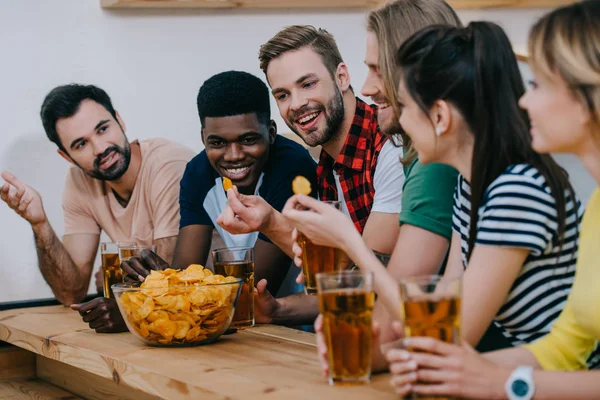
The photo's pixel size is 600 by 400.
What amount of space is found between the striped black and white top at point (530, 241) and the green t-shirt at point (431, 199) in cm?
25

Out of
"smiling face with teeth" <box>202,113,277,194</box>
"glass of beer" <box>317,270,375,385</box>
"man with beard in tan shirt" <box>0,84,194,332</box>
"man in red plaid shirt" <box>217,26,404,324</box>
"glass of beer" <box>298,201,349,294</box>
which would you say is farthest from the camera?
"man with beard in tan shirt" <box>0,84,194,332</box>

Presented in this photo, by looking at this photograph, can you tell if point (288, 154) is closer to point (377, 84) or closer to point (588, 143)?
point (377, 84)

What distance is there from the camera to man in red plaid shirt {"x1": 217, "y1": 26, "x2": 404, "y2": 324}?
7.36ft

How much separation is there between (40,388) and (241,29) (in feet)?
6.12

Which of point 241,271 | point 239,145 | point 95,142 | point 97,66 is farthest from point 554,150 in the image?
point 97,66

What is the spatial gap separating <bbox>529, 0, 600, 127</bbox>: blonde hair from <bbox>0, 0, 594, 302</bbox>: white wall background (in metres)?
2.54

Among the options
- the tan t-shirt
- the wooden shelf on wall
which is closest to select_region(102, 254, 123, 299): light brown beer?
the tan t-shirt

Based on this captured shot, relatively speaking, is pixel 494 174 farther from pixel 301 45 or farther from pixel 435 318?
pixel 301 45

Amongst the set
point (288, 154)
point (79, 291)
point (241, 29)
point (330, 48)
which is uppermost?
point (241, 29)

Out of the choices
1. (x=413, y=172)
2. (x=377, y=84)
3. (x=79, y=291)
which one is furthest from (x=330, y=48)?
(x=79, y=291)

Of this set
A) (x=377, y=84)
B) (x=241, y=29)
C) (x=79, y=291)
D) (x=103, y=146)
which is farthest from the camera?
(x=241, y=29)

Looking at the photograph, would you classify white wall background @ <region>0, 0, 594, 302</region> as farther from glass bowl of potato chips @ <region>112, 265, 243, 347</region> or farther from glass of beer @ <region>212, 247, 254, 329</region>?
glass bowl of potato chips @ <region>112, 265, 243, 347</region>

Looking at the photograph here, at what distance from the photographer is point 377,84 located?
2043 millimetres

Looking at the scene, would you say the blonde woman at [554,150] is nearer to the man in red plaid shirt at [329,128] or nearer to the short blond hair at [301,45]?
the man in red plaid shirt at [329,128]
